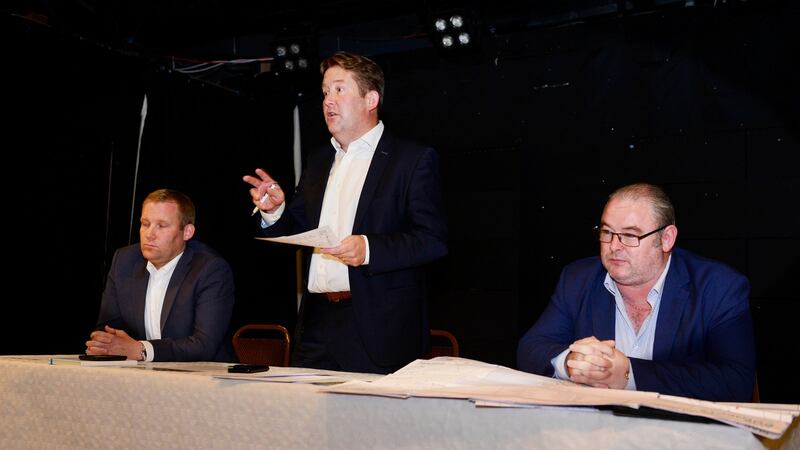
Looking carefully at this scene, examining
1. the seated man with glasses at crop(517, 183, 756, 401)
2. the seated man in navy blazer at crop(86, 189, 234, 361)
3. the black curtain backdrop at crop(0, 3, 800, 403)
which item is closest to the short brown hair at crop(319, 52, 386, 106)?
the seated man in navy blazer at crop(86, 189, 234, 361)

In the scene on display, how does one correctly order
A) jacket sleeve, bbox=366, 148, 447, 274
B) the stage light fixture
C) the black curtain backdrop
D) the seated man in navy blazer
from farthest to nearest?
the stage light fixture → the black curtain backdrop → the seated man in navy blazer → jacket sleeve, bbox=366, 148, 447, 274

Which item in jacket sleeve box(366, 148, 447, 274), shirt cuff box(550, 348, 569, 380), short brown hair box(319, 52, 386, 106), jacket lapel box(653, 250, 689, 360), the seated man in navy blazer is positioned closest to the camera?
shirt cuff box(550, 348, 569, 380)

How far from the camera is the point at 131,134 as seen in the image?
5035 millimetres

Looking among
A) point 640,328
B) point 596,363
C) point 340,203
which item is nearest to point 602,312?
point 640,328

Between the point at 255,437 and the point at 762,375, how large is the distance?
3783mm

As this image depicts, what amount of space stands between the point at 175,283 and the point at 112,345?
0.61m

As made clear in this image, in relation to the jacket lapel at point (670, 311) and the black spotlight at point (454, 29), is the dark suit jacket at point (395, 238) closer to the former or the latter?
the jacket lapel at point (670, 311)

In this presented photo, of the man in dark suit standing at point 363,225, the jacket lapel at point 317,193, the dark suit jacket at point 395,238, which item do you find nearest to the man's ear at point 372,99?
the man in dark suit standing at point 363,225

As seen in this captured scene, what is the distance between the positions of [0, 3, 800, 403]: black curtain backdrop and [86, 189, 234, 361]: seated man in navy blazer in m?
1.60

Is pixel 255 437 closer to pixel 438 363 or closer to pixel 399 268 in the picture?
pixel 438 363

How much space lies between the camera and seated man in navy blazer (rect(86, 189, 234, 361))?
2762mm

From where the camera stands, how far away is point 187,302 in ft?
9.22

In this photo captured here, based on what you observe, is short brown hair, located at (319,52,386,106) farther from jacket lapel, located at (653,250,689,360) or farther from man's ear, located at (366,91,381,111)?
jacket lapel, located at (653,250,689,360)

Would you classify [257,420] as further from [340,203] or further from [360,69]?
[360,69]
